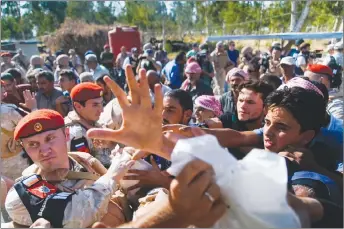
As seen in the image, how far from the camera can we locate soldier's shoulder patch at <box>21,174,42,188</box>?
1.74m

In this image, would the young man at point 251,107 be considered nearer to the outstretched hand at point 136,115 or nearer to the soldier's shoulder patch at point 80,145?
the soldier's shoulder patch at point 80,145

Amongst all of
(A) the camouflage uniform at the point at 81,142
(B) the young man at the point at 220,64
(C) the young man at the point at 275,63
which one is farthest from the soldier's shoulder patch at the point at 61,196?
(B) the young man at the point at 220,64

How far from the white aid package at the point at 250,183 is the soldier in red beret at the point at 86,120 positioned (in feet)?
6.17

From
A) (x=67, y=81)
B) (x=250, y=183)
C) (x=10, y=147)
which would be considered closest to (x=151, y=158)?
(x=250, y=183)

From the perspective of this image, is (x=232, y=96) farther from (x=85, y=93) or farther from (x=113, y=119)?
(x=85, y=93)

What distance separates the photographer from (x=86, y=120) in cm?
313

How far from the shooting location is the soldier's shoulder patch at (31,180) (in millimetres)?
1736

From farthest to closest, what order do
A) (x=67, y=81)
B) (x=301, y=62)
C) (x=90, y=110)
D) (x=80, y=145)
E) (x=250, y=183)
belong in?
(x=301, y=62) < (x=67, y=81) < (x=90, y=110) < (x=80, y=145) < (x=250, y=183)

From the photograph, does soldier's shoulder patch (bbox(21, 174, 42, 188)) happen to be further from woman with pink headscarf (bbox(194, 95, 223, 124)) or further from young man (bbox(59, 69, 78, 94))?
young man (bbox(59, 69, 78, 94))

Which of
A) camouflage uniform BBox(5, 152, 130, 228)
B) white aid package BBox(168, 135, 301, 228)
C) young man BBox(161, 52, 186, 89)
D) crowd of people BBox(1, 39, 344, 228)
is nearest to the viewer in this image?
white aid package BBox(168, 135, 301, 228)

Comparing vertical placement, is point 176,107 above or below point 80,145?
above

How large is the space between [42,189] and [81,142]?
1105 mm

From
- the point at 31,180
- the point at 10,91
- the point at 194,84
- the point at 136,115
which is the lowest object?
the point at 194,84

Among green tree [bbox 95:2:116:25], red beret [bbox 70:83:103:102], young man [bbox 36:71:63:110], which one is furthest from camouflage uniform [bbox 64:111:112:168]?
green tree [bbox 95:2:116:25]
